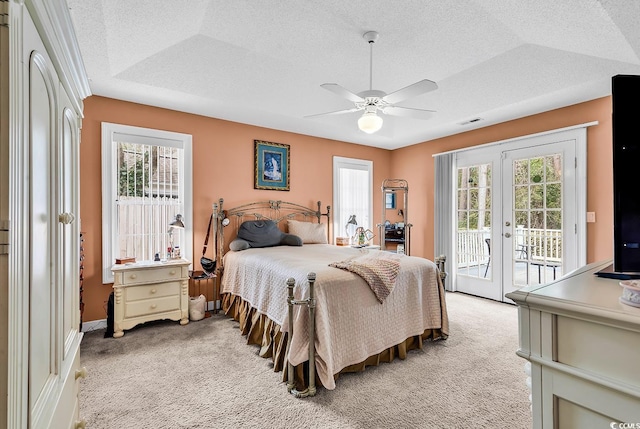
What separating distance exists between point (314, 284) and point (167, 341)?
1831 millimetres

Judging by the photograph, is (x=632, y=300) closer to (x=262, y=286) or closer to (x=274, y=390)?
(x=274, y=390)

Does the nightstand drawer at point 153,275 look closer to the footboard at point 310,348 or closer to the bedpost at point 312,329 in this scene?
the footboard at point 310,348

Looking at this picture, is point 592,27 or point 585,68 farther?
point 585,68

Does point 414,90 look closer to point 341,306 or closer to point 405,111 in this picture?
point 405,111

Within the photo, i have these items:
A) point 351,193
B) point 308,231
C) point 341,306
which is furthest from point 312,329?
point 351,193

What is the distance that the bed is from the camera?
220 centimetres

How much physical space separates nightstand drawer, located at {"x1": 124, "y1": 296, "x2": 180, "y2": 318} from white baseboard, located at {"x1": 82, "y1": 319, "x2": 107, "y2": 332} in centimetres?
51

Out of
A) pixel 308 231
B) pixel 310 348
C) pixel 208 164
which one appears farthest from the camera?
pixel 308 231

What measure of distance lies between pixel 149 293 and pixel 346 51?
10.2 feet

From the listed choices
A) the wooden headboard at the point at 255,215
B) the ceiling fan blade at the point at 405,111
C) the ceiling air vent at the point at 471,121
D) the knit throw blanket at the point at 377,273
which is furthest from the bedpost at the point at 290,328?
the ceiling air vent at the point at 471,121

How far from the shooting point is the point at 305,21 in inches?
97.4

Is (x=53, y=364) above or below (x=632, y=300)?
below

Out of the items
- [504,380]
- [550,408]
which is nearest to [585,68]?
[504,380]

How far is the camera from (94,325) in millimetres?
3408
